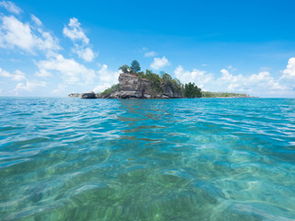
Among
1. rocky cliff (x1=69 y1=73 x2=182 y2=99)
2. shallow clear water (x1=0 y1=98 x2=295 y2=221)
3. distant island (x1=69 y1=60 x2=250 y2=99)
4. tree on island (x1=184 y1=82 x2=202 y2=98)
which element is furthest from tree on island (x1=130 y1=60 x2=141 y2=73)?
shallow clear water (x1=0 y1=98 x2=295 y2=221)

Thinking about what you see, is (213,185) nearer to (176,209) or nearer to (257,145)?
(176,209)

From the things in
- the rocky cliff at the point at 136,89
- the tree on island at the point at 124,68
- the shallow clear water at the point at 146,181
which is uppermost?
the tree on island at the point at 124,68

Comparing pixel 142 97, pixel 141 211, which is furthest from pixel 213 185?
pixel 142 97

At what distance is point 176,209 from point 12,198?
2957 mm

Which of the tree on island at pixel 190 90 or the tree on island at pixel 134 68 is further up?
the tree on island at pixel 134 68

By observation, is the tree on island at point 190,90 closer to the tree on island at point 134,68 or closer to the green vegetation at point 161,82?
the green vegetation at point 161,82

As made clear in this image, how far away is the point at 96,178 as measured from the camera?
3100mm

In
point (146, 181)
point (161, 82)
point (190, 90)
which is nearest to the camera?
point (146, 181)

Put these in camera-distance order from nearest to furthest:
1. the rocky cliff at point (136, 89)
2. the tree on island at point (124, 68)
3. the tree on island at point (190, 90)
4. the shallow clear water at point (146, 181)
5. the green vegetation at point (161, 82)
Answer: the shallow clear water at point (146, 181) < the rocky cliff at point (136, 89) < the green vegetation at point (161, 82) < the tree on island at point (124, 68) < the tree on island at point (190, 90)

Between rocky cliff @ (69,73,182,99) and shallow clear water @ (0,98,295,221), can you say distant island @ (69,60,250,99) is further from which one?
shallow clear water @ (0,98,295,221)

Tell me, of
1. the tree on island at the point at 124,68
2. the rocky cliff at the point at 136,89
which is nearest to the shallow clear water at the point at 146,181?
the rocky cliff at the point at 136,89

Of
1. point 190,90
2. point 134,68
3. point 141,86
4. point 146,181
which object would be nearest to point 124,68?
point 134,68

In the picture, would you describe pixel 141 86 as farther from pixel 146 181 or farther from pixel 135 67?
pixel 146 181

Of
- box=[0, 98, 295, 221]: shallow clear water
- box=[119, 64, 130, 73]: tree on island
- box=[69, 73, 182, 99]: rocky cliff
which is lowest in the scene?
box=[0, 98, 295, 221]: shallow clear water
